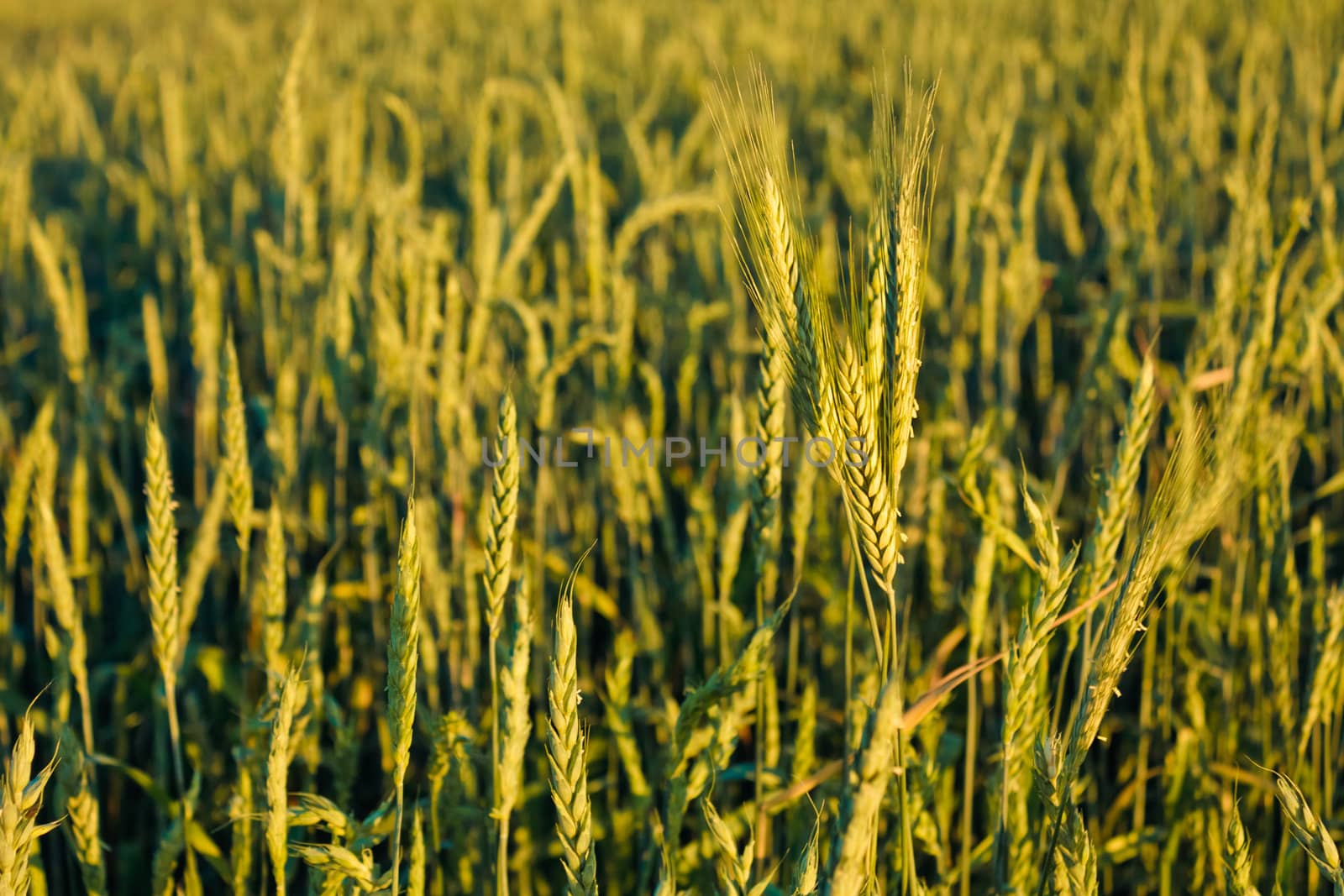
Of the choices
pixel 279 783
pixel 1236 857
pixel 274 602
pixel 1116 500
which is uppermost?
pixel 1116 500

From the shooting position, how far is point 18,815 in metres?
0.82

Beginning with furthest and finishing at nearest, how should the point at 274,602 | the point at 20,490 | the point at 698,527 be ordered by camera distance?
the point at 698,527
the point at 20,490
the point at 274,602

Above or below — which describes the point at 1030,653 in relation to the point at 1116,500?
below

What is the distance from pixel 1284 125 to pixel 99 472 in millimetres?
3117

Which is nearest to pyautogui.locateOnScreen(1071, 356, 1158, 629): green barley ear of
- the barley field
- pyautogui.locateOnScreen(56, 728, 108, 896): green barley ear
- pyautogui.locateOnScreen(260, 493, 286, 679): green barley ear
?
the barley field

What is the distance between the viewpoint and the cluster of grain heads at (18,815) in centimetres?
80

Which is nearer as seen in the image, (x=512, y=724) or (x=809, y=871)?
(x=809, y=871)

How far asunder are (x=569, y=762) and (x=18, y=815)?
461mm

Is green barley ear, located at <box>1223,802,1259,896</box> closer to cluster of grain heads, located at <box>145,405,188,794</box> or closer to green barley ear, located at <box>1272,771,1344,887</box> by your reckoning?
green barley ear, located at <box>1272,771,1344,887</box>

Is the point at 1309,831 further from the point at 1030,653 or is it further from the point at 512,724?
the point at 512,724

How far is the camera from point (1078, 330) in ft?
8.41

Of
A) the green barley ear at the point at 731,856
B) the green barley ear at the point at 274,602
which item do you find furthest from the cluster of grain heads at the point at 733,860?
the green barley ear at the point at 274,602

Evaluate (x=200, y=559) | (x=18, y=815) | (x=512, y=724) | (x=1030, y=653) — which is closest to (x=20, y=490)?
(x=200, y=559)

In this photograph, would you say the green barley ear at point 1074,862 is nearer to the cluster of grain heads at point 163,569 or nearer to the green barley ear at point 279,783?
the green barley ear at point 279,783
